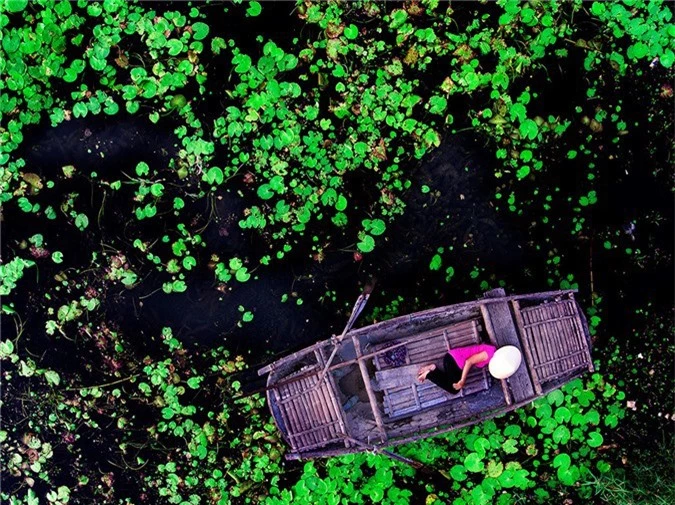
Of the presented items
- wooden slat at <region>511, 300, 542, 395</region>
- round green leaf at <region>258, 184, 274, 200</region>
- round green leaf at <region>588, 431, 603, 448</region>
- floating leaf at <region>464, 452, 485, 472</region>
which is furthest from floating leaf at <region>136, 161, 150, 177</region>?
round green leaf at <region>588, 431, 603, 448</region>

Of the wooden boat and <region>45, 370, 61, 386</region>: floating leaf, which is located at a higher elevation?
<region>45, 370, 61, 386</region>: floating leaf

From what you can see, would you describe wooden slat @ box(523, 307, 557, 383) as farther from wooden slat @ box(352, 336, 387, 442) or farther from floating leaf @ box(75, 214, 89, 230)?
floating leaf @ box(75, 214, 89, 230)

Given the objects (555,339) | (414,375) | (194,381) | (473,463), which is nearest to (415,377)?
(414,375)

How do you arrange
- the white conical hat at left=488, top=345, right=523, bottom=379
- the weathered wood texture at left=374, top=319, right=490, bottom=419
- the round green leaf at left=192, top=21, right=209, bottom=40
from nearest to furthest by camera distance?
the white conical hat at left=488, top=345, right=523, bottom=379 → the weathered wood texture at left=374, top=319, right=490, bottom=419 → the round green leaf at left=192, top=21, right=209, bottom=40

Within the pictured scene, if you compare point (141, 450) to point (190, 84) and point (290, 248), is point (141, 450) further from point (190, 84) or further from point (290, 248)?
point (190, 84)

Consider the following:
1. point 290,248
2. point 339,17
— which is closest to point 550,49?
point 339,17

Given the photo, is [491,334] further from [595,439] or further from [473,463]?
[595,439]
